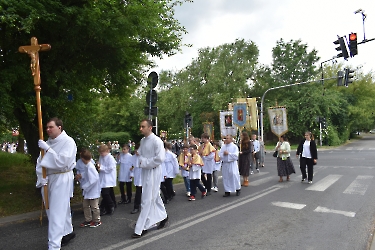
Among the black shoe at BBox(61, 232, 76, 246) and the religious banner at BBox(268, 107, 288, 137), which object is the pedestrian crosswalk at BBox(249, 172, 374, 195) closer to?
the black shoe at BBox(61, 232, 76, 246)

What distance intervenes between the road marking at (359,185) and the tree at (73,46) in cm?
651

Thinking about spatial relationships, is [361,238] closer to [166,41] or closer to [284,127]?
[166,41]

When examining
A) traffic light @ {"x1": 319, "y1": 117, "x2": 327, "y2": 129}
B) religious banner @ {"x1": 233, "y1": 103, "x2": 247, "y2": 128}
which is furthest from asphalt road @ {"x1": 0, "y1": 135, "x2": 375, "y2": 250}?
traffic light @ {"x1": 319, "y1": 117, "x2": 327, "y2": 129}

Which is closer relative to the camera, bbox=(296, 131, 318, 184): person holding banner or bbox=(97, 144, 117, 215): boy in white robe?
bbox=(97, 144, 117, 215): boy in white robe

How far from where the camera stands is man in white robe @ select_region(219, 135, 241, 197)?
9188mm

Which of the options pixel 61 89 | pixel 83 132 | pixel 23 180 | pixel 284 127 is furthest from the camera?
pixel 284 127

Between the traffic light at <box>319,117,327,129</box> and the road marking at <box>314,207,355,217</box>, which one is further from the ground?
the traffic light at <box>319,117,327,129</box>

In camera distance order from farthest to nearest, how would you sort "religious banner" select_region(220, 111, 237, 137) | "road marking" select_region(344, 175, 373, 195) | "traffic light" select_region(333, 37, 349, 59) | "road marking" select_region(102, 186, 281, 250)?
1. "religious banner" select_region(220, 111, 237, 137)
2. "traffic light" select_region(333, 37, 349, 59)
3. "road marking" select_region(344, 175, 373, 195)
4. "road marking" select_region(102, 186, 281, 250)

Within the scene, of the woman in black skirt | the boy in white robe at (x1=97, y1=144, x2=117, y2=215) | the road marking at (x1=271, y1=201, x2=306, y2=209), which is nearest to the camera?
the boy in white robe at (x1=97, y1=144, x2=117, y2=215)

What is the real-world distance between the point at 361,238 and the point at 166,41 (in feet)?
21.1

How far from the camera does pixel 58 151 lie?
480cm

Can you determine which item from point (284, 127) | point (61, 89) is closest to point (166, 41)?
point (61, 89)

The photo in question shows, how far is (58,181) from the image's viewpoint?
4.78m

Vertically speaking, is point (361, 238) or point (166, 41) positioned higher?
point (166, 41)
